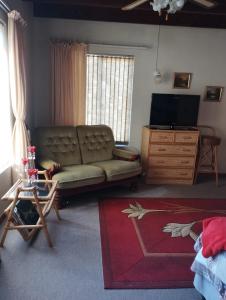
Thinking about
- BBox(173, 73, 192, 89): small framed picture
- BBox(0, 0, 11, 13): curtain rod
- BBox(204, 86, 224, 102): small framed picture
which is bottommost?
BBox(204, 86, 224, 102): small framed picture

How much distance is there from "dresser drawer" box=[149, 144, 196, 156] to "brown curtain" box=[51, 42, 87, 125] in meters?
1.37

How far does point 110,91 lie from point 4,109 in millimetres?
1996

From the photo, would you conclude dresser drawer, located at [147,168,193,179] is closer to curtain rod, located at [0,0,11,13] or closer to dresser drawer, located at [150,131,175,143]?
dresser drawer, located at [150,131,175,143]

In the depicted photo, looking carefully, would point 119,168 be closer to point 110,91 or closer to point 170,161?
point 170,161

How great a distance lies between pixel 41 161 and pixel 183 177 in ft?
8.03

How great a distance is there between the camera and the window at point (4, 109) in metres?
2.95

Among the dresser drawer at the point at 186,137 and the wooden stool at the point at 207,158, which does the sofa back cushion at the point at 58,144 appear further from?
the wooden stool at the point at 207,158

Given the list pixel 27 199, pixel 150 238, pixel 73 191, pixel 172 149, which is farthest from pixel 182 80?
pixel 27 199

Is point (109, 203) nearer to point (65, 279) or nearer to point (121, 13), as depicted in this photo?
point (65, 279)

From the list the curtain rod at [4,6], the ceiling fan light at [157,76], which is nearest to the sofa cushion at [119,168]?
the ceiling fan light at [157,76]

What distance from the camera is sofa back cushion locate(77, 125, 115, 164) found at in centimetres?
413

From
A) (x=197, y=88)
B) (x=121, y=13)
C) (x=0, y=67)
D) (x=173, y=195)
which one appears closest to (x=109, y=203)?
(x=173, y=195)

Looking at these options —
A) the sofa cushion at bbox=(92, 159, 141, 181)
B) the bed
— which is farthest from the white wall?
the bed

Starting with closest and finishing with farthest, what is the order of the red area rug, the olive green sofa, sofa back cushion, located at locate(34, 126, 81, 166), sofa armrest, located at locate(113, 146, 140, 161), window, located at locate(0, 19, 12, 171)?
the red area rug
window, located at locate(0, 19, 12, 171)
the olive green sofa
sofa back cushion, located at locate(34, 126, 81, 166)
sofa armrest, located at locate(113, 146, 140, 161)
